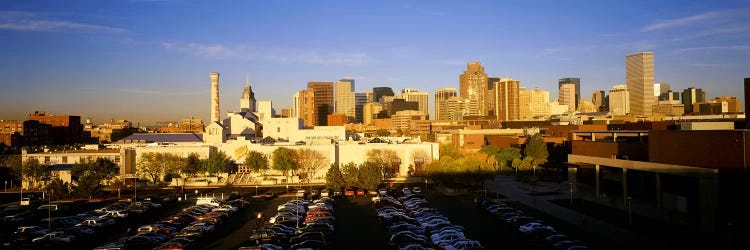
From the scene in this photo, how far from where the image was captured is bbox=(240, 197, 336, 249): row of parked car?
26967 millimetres

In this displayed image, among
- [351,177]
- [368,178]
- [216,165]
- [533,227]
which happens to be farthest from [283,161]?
[533,227]

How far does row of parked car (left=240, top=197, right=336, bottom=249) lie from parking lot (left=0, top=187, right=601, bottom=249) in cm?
46

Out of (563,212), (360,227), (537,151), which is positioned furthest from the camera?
(537,151)

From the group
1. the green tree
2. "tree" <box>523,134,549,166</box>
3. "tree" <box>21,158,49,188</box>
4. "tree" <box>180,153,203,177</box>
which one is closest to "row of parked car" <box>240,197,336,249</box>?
the green tree

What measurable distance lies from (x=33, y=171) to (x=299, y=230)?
39.0m

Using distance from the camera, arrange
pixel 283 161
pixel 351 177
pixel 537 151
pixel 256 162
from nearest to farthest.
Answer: pixel 351 177 → pixel 283 161 → pixel 256 162 → pixel 537 151

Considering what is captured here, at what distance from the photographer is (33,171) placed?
55.9m

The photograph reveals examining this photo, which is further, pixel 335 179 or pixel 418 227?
pixel 335 179

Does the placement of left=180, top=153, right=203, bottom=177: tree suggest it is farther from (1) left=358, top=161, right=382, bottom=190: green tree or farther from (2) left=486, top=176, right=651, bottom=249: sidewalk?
(2) left=486, top=176, right=651, bottom=249: sidewalk

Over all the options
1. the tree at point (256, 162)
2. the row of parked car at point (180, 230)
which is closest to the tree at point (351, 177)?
the row of parked car at point (180, 230)

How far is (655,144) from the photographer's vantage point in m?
33.7

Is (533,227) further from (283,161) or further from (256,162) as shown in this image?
(256,162)

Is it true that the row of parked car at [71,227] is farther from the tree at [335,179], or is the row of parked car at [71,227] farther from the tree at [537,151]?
the tree at [537,151]

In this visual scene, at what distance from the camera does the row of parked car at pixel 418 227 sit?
86.8 ft
